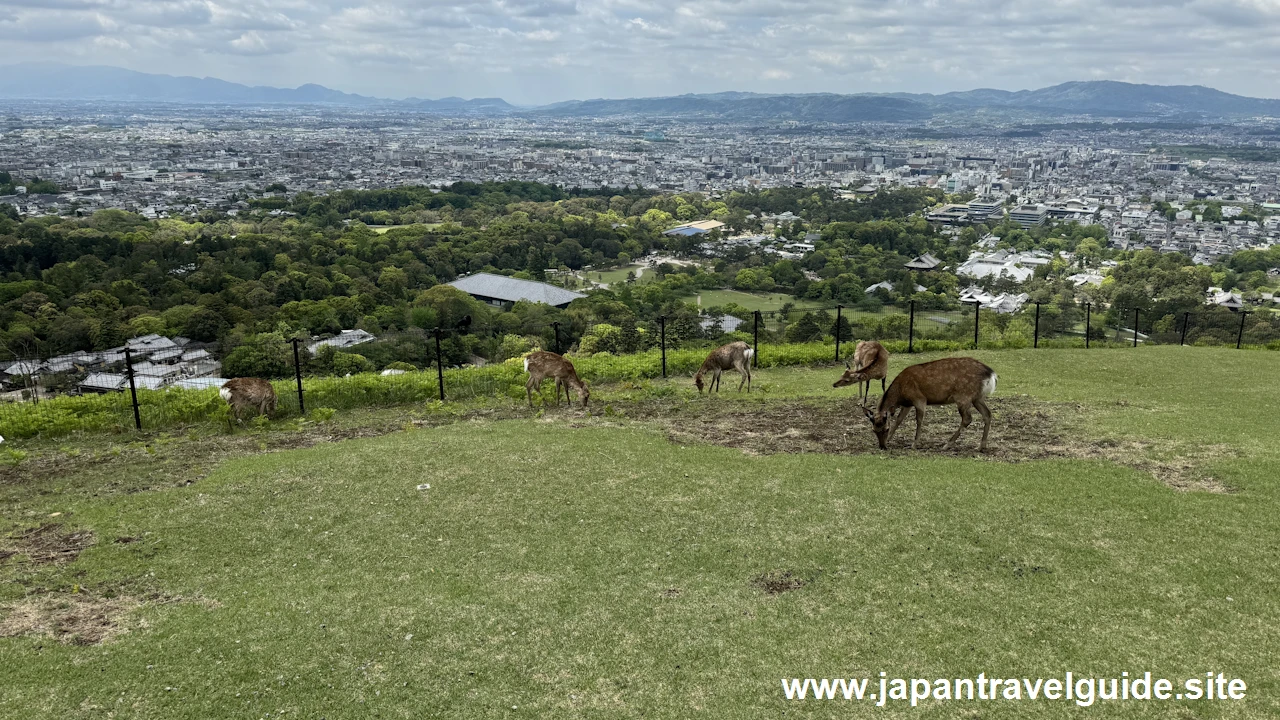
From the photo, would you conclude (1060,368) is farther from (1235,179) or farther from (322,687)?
(1235,179)

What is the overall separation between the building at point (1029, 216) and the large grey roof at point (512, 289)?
5997cm

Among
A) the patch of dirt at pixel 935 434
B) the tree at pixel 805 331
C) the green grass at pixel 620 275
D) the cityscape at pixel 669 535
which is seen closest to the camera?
the cityscape at pixel 669 535

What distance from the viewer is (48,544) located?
7.05 meters

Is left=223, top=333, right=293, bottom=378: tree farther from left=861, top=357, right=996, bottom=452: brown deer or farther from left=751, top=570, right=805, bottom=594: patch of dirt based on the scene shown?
left=751, top=570, right=805, bottom=594: patch of dirt

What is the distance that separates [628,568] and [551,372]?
6.22 meters

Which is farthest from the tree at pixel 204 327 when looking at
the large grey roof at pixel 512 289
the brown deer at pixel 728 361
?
the brown deer at pixel 728 361

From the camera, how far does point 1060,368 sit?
48.7 feet

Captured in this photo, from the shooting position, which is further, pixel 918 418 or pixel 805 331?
pixel 805 331

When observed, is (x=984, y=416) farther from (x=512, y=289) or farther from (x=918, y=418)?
(x=512, y=289)

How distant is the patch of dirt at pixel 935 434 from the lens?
8898 millimetres

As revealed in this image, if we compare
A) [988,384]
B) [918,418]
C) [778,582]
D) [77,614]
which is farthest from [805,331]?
[77,614]

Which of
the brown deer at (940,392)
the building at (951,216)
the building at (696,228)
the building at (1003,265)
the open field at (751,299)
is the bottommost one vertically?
the open field at (751,299)

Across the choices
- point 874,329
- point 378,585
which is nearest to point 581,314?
point 874,329

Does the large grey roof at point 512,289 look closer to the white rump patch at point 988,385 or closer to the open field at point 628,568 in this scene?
the open field at point 628,568
